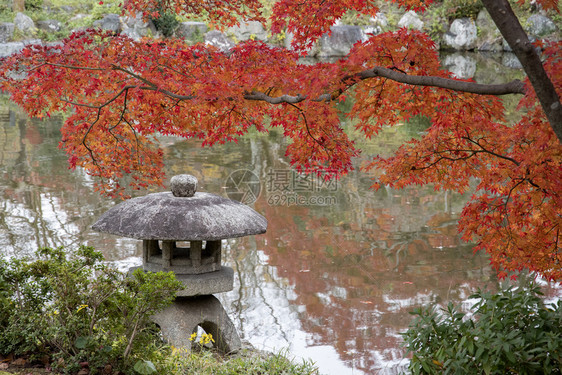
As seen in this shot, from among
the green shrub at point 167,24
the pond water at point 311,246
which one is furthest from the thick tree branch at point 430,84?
the green shrub at point 167,24

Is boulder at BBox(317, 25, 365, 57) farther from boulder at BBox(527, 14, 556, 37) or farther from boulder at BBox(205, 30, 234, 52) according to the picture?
boulder at BBox(527, 14, 556, 37)

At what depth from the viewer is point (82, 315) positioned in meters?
3.20

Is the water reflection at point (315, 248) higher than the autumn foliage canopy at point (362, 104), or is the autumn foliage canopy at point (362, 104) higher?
the autumn foliage canopy at point (362, 104)

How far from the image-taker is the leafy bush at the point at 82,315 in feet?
10.2

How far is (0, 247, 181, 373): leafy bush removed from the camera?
10.2 ft

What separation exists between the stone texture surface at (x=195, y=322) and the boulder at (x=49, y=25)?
19182 mm

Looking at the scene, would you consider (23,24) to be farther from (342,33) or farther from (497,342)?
(497,342)

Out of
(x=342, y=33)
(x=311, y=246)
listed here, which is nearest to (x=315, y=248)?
(x=311, y=246)

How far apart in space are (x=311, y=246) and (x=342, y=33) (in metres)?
17.9

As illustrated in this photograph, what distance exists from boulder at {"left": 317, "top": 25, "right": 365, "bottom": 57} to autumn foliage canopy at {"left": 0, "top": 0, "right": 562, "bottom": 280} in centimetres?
1847

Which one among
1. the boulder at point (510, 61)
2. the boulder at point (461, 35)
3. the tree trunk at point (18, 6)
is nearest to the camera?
the tree trunk at point (18, 6)

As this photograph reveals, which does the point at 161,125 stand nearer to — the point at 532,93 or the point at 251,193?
the point at 532,93

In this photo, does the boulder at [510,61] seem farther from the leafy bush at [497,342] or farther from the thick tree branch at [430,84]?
the leafy bush at [497,342]

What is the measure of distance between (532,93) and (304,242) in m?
4.50
